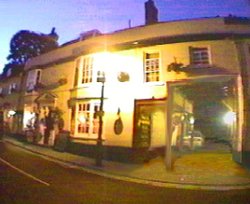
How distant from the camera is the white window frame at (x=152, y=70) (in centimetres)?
173

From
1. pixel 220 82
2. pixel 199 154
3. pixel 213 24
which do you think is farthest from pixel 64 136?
pixel 213 24

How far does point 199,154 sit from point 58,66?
32.2 inches

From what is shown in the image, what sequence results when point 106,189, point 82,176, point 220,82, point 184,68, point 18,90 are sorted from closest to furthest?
A: point 220,82 < point 184,68 < point 18,90 < point 82,176 < point 106,189

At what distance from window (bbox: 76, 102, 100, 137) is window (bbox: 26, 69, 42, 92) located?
0.27 m

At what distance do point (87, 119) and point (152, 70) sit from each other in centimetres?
42

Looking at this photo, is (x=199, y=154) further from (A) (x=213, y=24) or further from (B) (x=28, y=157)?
(B) (x=28, y=157)

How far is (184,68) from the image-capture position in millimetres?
1719

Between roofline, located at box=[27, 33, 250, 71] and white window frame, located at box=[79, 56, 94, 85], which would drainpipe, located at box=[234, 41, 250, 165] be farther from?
white window frame, located at box=[79, 56, 94, 85]

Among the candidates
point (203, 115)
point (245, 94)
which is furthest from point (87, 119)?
point (245, 94)

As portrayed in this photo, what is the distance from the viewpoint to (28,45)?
165 centimetres

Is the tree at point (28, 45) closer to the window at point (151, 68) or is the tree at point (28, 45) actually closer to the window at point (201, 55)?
the window at point (151, 68)

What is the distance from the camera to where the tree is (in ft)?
5.26

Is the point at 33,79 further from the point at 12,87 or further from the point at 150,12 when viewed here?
the point at 150,12

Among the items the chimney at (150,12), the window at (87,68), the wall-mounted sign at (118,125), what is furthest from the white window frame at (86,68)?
the chimney at (150,12)
